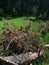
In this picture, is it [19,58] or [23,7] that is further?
[23,7]

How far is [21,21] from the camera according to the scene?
1510 cm

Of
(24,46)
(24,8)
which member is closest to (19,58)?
(24,46)

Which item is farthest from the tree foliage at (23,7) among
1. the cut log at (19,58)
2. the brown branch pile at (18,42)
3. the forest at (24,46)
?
the cut log at (19,58)

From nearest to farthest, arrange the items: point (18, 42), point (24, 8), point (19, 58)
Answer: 1. point (19, 58)
2. point (18, 42)
3. point (24, 8)

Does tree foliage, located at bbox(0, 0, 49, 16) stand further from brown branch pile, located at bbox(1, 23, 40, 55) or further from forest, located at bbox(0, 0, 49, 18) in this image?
brown branch pile, located at bbox(1, 23, 40, 55)

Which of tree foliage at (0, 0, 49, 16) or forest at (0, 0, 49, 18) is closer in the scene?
forest at (0, 0, 49, 18)

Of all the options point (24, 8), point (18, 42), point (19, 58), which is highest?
point (18, 42)

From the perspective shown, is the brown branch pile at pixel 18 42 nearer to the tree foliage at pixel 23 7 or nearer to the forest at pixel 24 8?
the forest at pixel 24 8

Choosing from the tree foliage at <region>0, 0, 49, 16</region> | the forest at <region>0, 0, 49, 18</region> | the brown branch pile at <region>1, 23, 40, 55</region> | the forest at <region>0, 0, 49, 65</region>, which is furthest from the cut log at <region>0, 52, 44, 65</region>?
the tree foliage at <region>0, 0, 49, 16</region>

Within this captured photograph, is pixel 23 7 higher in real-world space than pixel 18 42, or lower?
lower

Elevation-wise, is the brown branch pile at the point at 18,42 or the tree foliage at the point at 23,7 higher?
the brown branch pile at the point at 18,42

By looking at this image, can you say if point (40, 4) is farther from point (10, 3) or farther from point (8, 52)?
point (8, 52)

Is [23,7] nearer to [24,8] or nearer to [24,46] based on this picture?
[24,8]

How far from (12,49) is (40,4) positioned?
9.41 meters
